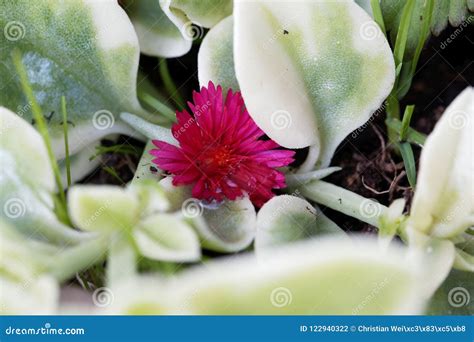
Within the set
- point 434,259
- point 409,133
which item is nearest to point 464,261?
point 434,259

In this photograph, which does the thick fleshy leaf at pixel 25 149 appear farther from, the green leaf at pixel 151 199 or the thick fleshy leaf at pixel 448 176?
the thick fleshy leaf at pixel 448 176

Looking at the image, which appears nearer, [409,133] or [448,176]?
[448,176]

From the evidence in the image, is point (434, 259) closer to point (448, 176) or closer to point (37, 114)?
point (448, 176)

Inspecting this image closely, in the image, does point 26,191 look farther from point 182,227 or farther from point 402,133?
point 402,133

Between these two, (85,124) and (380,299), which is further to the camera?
(85,124)
